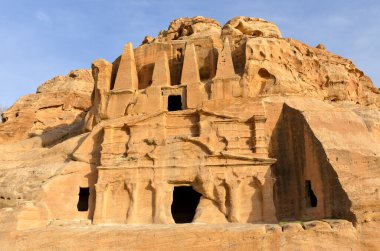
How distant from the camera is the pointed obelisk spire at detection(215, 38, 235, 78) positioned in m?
20.4

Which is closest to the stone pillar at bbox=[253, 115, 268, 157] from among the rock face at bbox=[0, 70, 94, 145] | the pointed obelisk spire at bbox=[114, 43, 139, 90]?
the pointed obelisk spire at bbox=[114, 43, 139, 90]

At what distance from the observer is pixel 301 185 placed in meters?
16.7

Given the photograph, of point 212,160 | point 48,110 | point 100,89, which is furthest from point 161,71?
point 48,110

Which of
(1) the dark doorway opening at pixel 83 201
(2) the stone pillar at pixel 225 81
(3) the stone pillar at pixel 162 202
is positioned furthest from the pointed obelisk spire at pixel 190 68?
(1) the dark doorway opening at pixel 83 201

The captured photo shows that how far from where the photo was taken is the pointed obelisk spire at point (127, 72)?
71.4 ft

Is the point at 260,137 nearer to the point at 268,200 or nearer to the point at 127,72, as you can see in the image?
the point at 268,200

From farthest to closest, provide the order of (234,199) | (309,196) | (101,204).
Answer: (101,204), (309,196), (234,199)

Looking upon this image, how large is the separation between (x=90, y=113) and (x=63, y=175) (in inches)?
242

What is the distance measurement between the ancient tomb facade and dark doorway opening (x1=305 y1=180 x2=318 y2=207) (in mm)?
1608

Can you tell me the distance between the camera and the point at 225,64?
20.7m

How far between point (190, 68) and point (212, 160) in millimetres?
6537

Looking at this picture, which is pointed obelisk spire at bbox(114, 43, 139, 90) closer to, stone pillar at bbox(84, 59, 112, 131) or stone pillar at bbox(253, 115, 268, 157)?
stone pillar at bbox(84, 59, 112, 131)

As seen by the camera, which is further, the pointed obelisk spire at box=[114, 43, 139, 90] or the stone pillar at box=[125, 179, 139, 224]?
the pointed obelisk spire at box=[114, 43, 139, 90]

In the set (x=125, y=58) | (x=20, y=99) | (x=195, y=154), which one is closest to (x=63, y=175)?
(x=195, y=154)
